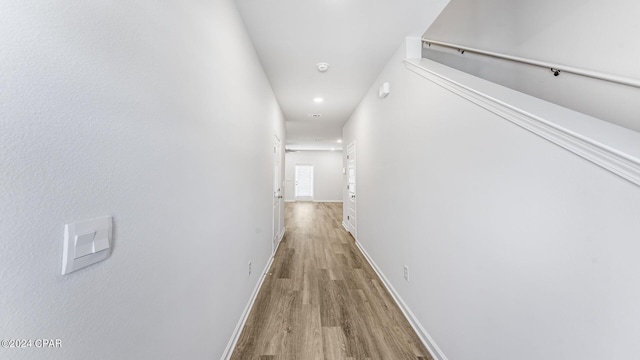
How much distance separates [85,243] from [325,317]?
1958 mm

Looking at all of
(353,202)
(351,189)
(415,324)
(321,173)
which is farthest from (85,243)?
(321,173)

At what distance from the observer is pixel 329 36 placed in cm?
213

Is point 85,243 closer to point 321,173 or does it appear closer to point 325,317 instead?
point 325,317

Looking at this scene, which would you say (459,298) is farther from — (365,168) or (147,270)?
(365,168)

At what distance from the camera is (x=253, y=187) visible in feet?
7.46

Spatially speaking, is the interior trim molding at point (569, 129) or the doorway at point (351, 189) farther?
the doorway at point (351, 189)

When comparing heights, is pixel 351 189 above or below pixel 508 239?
above

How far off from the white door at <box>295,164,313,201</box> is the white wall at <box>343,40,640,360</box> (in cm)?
876

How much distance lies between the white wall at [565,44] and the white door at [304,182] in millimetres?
8654

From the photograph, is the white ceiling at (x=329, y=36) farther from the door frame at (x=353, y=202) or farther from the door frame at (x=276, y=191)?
the door frame at (x=353, y=202)

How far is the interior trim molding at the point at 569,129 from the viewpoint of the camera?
2.23ft

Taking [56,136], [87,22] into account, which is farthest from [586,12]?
[56,136]

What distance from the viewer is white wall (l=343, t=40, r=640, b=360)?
0.71 meters

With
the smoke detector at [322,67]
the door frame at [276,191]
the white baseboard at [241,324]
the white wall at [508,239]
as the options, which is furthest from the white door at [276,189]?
the white wall at [508,239]
